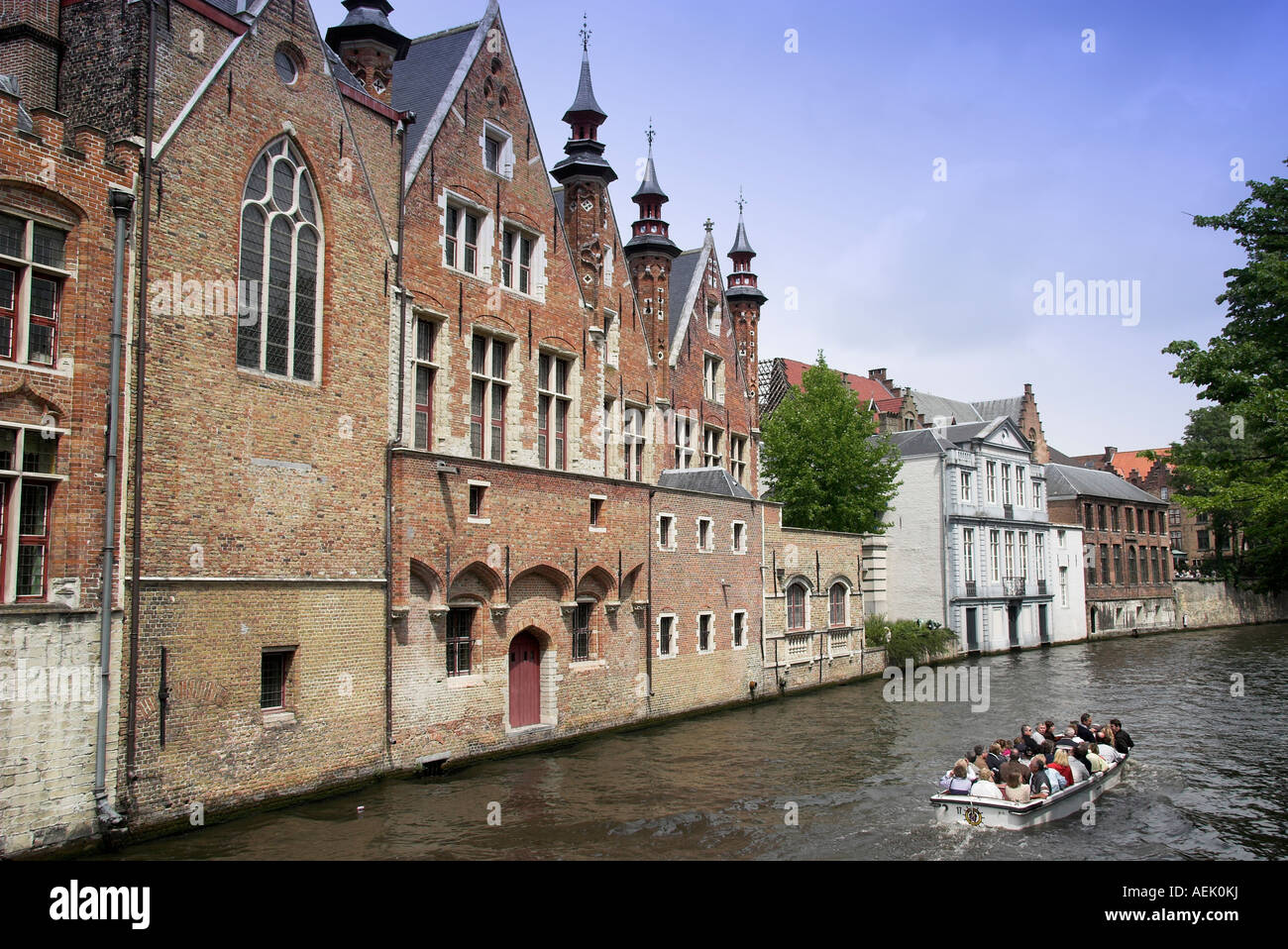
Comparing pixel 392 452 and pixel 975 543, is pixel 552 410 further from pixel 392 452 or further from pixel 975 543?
pixel 975 543

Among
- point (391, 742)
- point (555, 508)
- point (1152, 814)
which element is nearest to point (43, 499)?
point (391, 742)

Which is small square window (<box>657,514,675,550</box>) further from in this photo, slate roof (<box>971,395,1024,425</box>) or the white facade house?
slate roof (<box>971,395,1024,425</box>)

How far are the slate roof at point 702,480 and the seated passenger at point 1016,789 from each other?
15696mm

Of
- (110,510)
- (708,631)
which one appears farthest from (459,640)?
(708,631)

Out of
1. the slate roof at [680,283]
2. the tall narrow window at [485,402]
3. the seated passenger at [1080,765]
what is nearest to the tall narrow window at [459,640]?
the tall narrow window at [485,402]

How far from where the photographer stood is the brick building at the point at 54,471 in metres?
14.1

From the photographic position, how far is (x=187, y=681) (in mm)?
16297

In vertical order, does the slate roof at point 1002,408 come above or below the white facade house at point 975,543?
above

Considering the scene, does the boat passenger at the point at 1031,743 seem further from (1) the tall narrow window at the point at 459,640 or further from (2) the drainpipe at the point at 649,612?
(1) the tall narrow window at the point at 459,640

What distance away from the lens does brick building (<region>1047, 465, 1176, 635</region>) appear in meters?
64.3

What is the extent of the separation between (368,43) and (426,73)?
2851 mm

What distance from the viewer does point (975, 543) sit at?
52.1m

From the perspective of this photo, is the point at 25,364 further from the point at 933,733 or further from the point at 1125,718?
the point at 1125,718

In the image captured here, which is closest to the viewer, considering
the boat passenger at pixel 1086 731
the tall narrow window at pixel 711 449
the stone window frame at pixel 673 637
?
the boat passenger at pixel 1086 731
